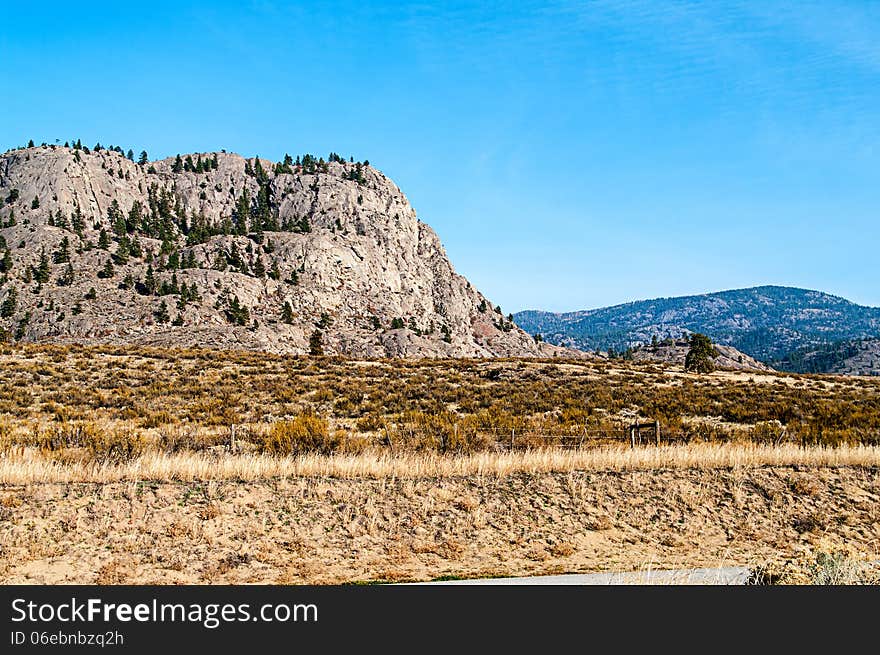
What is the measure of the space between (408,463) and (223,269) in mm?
124301

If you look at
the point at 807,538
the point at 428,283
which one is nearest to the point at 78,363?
the point at 807,538

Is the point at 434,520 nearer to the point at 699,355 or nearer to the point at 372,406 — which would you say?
the point at 372,406

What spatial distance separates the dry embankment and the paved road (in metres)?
1.43

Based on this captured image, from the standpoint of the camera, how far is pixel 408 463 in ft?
57.7

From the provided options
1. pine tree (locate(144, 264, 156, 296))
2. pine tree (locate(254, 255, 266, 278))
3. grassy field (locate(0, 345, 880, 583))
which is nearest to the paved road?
grassy field (locate(0, 345, 880, 583))

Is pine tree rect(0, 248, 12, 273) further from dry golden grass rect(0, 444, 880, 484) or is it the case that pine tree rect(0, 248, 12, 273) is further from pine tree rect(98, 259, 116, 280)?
dry golden grass rect(0, 444, 880, 484)

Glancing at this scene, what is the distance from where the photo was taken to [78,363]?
141 ft

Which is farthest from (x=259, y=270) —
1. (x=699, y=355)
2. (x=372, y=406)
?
(x=372, y=406)

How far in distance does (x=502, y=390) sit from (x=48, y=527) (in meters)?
29.5

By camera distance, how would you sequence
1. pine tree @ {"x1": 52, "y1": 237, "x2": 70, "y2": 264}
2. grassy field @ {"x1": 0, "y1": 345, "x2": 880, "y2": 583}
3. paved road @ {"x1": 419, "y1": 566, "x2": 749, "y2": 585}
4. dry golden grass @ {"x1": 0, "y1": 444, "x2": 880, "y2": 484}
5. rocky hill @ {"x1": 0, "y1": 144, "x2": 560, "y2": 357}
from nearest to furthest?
paved road @ {"x1": 419, "y1": 566, "x2": 749, "y2": 585}, grassy field @ {"x1": 0, "y1": 345, "x2": 880, "y2": 583}, dry golden grass @ {"x1": 0, "y1": 444, "x2": 880, "y2": 484}, rocky hill @ {"x1": 0, "y1": 144, "x2": 560, "y2": 357}, pine tree @ {"x1": 52, "y1": 237, "x2": 70, "y2": 264}

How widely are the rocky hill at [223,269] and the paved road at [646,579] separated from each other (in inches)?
2846

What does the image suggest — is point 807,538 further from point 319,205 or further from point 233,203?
point 233,203

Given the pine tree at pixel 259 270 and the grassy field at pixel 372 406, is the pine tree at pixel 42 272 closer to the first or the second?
the pine tree at pixel 259 270

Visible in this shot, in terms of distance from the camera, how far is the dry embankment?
1269cm
